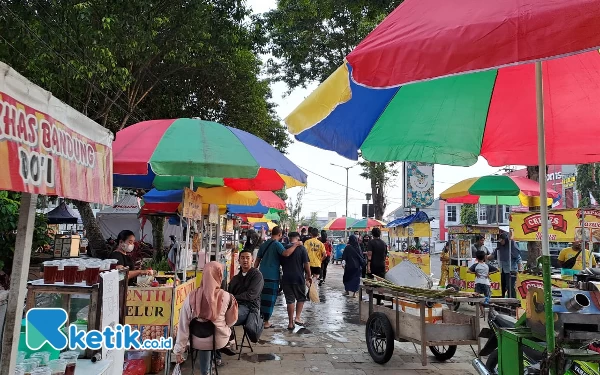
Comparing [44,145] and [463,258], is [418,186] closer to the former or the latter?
[463,258]

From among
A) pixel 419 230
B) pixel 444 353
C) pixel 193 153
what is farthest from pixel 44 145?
pixel 419 230

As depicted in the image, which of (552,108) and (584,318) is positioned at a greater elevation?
(552,108)

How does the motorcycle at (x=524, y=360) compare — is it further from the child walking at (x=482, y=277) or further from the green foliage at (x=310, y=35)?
the green foliage at (x=310, y=35)

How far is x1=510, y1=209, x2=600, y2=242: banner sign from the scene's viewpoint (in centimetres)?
867

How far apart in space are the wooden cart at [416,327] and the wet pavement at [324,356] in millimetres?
218

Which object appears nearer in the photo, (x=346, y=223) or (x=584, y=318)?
(x=584, y=318)

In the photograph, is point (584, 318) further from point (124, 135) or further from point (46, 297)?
point (124, 135)

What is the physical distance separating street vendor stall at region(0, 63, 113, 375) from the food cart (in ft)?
34.0

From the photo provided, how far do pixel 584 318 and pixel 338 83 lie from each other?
2.27 meters

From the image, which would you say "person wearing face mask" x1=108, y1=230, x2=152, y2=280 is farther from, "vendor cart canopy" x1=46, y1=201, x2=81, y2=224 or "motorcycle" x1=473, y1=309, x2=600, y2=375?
"vendor cart canopy" x1=46, y1=201, x2=81, y2=224

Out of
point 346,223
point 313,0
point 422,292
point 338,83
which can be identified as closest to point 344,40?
point 313,0

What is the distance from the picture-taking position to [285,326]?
859cm

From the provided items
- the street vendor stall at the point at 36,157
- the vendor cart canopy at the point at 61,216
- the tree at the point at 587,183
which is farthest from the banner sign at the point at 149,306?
the tree at the point at 587,183

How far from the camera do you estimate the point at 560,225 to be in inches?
349
